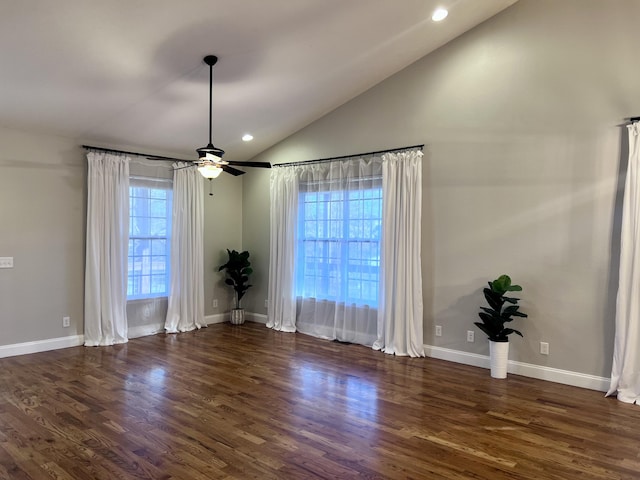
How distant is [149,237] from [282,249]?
193cm

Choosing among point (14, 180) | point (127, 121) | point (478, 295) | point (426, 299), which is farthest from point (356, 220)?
point (14, 180)

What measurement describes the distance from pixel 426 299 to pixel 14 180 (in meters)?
5.05

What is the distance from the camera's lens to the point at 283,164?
23.0 ft

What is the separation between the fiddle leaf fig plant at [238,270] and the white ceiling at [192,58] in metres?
1.95

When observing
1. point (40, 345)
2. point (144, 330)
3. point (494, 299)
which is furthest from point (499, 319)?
point (40, 345)

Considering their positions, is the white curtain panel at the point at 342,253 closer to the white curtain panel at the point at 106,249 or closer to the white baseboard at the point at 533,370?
the white baseboard at the point at 533,370

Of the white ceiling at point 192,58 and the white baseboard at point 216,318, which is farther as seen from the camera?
the white baseboard at point 216,318

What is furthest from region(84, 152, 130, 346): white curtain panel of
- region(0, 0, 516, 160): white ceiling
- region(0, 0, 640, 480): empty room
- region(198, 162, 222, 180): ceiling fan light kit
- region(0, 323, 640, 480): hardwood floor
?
region(198, 162, 222, 180): ceiling fan light kit

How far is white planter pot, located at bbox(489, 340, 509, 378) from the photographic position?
461 cm

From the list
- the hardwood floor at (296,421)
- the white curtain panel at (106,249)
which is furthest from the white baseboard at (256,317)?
the white curtain panel at (106,249)

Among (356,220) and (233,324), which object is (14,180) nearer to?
(233,324)

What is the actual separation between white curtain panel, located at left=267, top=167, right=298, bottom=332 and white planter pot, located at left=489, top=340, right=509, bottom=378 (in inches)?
120

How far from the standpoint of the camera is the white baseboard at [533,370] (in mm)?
4336

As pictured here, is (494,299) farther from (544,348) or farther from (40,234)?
(40,234)
